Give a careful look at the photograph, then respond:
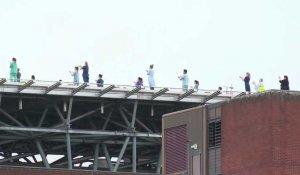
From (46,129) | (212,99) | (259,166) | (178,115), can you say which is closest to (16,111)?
(46,129)

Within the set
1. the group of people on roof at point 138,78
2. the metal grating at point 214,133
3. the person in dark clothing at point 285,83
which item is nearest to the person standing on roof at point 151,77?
the group of people on roof at point 138,78

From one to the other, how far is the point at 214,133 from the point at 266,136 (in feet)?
16.6

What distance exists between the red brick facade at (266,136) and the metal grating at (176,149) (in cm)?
482

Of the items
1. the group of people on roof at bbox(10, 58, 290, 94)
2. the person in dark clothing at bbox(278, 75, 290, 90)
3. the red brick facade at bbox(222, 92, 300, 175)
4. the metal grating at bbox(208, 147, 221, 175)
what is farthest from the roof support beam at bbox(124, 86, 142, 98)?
the red brick facade at bbox(222, 92, 300, 175)

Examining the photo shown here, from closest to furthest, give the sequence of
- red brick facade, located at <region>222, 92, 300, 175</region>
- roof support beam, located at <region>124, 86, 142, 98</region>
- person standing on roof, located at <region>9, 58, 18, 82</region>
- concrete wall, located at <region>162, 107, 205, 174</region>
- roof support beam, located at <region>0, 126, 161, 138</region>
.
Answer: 1. red brick facade, located at <region>222, 92, 300, 175</region>
2. concrete wall, located at <region>162, 107, 205, 174</region>
3. person standing on roof, located at <region>9, 58, 18, 82</region>
4. roof support beam, located at <region>124, 86, 142, 98</region>
5. roof support beam, located at <region>0, 126, 161, 138</region>

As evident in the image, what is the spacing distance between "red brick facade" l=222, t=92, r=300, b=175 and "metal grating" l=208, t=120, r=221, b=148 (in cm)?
181

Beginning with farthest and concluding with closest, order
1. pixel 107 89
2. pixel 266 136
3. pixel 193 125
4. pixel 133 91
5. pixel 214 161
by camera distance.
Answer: pixel 133 91
pixel 107 89
pixel 193 125
pixel 214 161
pixel 266 136

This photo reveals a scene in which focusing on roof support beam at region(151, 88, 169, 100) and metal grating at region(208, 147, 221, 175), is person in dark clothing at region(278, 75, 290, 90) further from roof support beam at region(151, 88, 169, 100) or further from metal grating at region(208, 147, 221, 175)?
roof support beam at region(151, 88, 169, 100)

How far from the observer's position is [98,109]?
114 metres

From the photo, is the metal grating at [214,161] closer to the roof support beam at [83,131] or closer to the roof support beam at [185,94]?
the roof support beam at [185,94]

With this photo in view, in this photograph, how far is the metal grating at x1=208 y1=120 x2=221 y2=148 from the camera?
268 ft

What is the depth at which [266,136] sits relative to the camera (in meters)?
77.6

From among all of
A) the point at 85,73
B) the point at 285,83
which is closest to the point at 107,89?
the point at 85,73

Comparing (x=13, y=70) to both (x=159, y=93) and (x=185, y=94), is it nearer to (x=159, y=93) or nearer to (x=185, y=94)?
(x=159, y=93)
